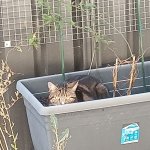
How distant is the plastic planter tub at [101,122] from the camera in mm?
2352

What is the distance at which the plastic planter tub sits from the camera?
2352 millimetres

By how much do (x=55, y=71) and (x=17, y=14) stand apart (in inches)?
17.4

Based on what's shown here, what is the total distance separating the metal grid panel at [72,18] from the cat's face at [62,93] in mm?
346

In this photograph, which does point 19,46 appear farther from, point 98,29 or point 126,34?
point 126,34

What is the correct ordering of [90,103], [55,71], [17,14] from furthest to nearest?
[55,71] < [17,14] < [90,103]

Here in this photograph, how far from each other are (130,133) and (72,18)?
0.84 metres

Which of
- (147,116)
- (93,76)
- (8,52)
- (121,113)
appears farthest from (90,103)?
(8,52)

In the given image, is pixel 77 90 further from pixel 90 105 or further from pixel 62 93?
pixel 90 105

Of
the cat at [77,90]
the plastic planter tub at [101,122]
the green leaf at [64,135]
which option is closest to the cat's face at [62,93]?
the cat at [77,90]

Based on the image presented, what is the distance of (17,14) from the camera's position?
9.11ft

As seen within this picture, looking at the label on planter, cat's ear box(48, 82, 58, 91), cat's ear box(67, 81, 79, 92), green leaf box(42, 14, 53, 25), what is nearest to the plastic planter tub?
the label on planter

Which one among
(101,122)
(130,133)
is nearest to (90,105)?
(101,122)

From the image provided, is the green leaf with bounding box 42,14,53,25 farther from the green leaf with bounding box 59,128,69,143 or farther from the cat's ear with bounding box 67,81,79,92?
the green leaf with bounding box 59,128,69,143

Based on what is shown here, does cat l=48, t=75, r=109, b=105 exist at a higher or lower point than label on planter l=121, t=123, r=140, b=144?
higher
